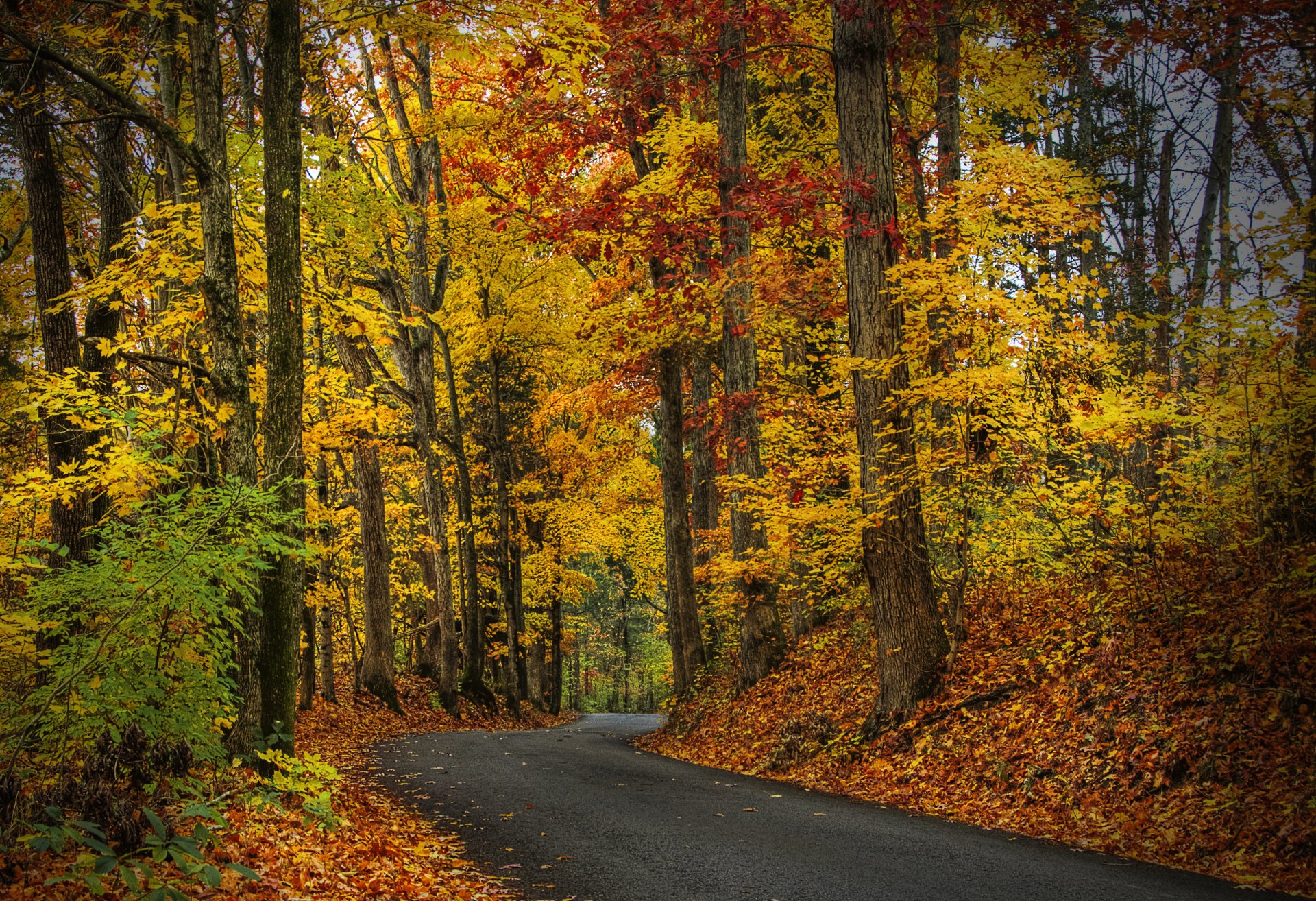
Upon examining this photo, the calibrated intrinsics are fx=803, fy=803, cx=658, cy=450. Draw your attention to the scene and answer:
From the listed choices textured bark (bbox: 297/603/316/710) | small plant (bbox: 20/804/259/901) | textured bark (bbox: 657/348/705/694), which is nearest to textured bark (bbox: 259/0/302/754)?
small plant (bbox: 20/804/259/901)

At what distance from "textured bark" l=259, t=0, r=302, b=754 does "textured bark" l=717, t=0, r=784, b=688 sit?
6.32 m

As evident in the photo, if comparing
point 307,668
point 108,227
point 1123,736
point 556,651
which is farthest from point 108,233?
point 556,651

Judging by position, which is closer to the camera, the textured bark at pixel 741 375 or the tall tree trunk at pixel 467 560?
the textured bark at pixel 741 375

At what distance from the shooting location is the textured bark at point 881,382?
9.03m

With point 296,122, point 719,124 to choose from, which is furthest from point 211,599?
point 719,124

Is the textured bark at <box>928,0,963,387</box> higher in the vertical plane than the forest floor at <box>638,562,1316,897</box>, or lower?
higher

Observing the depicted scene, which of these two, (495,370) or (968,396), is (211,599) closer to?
(968,396)

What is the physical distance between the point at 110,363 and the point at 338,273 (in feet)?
14.3

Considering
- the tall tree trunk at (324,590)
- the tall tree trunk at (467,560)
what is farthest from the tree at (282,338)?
the tall tree trunk at (467,560)

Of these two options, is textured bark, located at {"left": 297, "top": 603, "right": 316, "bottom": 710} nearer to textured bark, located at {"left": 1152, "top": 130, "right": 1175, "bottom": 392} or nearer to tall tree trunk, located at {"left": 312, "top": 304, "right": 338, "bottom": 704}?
tall tree trunk, located at {"left": 312, "top": 304, "right": 338, "bottom": 704}

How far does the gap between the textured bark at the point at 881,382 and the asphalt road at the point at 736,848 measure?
7.04 ft

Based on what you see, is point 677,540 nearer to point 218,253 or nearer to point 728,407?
point 728,407

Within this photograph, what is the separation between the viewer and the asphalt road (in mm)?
4691

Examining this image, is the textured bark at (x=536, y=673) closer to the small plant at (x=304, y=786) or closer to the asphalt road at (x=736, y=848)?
the asphalt road at (x=736, y=848)
